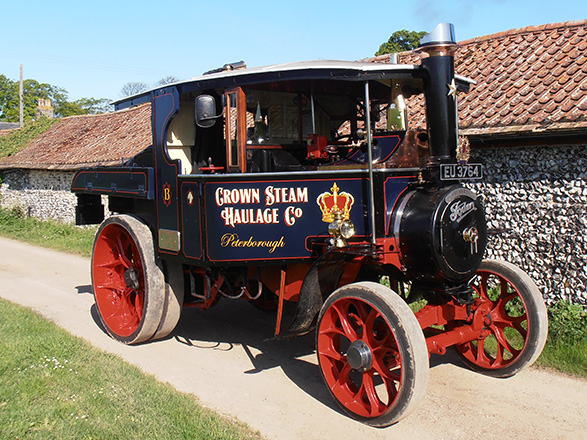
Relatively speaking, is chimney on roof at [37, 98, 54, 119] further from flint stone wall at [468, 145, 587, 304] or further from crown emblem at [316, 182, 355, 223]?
crown emblem at [316, 182, 355, 223]

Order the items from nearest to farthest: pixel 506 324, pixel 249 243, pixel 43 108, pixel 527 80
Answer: pixel 249 243, pixel 506 324, pixel 527 80, pixel 43 108

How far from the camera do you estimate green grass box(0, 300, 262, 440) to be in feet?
14.0

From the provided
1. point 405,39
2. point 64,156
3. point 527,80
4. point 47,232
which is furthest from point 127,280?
point 405,39

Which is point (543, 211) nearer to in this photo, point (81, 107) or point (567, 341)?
point (567, 341)

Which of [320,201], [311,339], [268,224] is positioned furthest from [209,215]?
[311,339]

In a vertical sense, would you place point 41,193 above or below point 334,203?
above

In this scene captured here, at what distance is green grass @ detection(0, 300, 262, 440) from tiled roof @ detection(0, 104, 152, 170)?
9.50 m

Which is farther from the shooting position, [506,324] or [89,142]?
[89,142]

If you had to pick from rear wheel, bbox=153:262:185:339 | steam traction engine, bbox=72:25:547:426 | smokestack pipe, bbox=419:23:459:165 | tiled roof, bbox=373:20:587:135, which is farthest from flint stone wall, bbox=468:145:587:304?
rear wheel, bbox=153:262:185:339

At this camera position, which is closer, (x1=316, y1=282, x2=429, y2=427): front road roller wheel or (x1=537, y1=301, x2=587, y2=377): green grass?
(x1=316, y1=282, x2=429, y2=427): front road roller wheel

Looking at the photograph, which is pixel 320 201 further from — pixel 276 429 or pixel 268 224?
pixel 276 429

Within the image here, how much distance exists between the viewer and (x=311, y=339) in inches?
262

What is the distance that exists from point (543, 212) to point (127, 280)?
16.0 feet

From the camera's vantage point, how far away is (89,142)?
18422 mm
